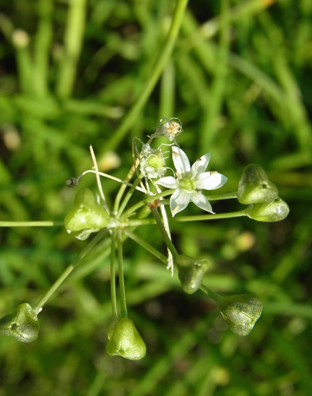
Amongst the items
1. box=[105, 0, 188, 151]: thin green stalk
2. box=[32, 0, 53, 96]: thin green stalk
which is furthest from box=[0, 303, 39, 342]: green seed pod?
box=[32, 0, 53, 96]: thin green stalk

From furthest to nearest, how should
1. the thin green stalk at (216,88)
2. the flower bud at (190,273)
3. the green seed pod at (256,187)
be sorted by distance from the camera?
the thin green stalk at (216,88) → the green seed pod at (256,187) → the flower bud at (190,273)

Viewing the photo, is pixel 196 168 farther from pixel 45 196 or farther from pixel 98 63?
pixel 98 63

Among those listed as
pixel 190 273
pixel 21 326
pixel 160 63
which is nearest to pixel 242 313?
pixel 190 273

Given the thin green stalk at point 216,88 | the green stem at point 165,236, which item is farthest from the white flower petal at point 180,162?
the thin green stalk at point 216,88

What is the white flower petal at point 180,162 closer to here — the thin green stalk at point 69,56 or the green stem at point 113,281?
the green stem at point 113,281

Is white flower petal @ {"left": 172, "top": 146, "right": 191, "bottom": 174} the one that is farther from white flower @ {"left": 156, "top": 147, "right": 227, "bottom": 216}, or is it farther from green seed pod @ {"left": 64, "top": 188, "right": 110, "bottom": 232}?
green seed pod @ {"left": 64, "top": 188, "right": 110, "bottom": 232}

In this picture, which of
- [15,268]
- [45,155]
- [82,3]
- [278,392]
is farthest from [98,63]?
[278,392]
